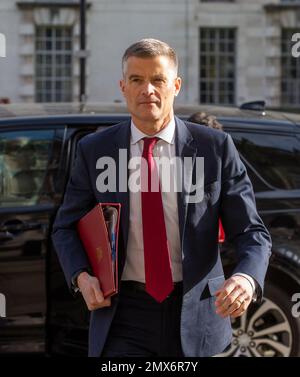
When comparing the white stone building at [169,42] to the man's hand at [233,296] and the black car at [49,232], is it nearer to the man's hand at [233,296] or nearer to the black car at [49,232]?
the black car at [49,232]

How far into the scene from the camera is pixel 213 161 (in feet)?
9.21

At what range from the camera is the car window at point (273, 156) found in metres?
4.70

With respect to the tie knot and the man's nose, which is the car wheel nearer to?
the tie knot

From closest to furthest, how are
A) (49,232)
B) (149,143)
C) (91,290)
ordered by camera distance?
(91,290)
(149,143)
(49,232)

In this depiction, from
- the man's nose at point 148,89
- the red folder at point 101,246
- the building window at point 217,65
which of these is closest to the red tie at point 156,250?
the red folder at point 101,246

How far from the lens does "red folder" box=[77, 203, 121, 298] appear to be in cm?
271

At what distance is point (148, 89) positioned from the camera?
273cm

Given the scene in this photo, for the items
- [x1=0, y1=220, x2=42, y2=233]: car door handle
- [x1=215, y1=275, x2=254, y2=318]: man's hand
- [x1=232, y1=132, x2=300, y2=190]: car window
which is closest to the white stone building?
[x1=232, y1=132, x2=300, y2=190]: car window

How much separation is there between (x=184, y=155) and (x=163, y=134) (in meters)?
0.11

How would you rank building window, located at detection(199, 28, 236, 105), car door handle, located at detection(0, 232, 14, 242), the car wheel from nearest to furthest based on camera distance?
car door handle, located at detection(0, 232, 14, 242), the car wheel, building window, located at detection(199, 28, 236, 105)

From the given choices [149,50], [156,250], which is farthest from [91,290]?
[149,50]

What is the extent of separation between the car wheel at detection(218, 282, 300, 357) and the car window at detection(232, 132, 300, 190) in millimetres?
652

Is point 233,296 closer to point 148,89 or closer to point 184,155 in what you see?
point 184,155
